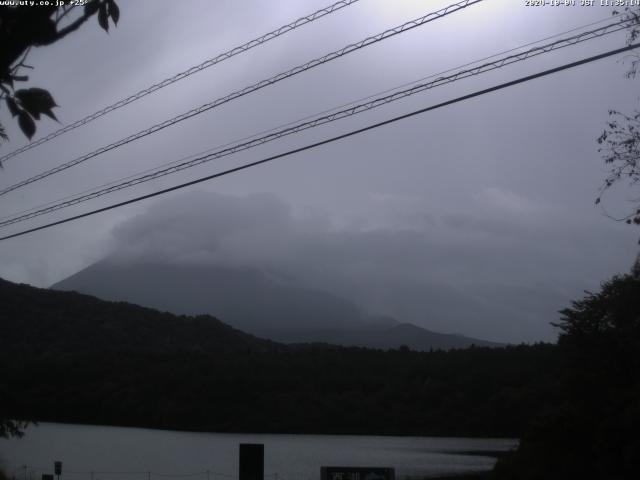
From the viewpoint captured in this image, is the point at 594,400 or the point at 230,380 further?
the point at 230,380

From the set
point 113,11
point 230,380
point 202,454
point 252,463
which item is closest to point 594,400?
point 252,463

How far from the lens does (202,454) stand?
54500 millimetres

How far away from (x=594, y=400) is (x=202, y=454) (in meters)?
35.0

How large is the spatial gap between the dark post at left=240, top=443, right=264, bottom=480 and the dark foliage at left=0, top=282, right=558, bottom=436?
5798 cm

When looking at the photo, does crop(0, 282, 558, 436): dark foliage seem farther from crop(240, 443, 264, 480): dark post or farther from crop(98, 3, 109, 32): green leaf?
crop(98, 3, 109, 32): green leaf

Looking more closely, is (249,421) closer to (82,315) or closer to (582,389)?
(82,315)

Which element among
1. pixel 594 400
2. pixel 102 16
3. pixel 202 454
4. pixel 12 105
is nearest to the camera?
pixel 12 105

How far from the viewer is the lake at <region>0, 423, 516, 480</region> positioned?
42.8 meters

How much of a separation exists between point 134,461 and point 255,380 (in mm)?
39841

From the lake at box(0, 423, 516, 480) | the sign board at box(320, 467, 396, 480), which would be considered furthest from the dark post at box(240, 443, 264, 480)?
the lake at box(0, 423, 516, 480)

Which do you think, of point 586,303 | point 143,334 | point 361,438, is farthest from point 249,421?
point 586,303

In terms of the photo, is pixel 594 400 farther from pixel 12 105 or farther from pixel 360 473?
pixel 12 105

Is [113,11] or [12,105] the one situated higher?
[113,11]

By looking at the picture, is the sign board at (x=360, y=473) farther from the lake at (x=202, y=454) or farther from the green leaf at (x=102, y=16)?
the lake at (x=202, y=454)
